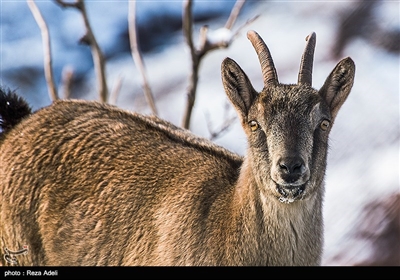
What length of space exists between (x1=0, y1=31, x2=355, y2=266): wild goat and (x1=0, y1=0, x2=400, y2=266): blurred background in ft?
10.8

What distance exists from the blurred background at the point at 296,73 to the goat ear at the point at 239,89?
3.48m

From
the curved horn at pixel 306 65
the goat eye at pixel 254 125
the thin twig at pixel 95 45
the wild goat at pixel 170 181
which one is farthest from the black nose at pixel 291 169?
the thin twig at pixel 95 45

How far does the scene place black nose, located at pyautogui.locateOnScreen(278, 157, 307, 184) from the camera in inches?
224

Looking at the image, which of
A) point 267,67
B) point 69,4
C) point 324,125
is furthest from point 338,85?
point 69,4

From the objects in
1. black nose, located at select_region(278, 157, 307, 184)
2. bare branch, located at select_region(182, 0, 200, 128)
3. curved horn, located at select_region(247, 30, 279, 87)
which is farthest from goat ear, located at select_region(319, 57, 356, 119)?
bare branch, located at select_region(182, 0, 200, 128)

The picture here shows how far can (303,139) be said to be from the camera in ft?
19.4

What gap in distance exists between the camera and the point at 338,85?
255 inches

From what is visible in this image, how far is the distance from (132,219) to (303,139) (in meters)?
1.72

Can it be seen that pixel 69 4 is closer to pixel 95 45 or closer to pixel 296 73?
pixel 95 45

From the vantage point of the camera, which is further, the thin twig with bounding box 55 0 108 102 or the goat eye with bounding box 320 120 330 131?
the thin twig with bounding box 55 0 108 102

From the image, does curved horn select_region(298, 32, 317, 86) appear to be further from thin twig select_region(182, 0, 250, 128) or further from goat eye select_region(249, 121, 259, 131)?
thin twig select_region(182, 0, 250, 128)

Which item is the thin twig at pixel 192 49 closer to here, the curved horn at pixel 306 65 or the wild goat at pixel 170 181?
the wild goat at pixel 170 181

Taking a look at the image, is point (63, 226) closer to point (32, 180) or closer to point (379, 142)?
point (32, 180)

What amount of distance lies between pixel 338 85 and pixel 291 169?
1153 mm
